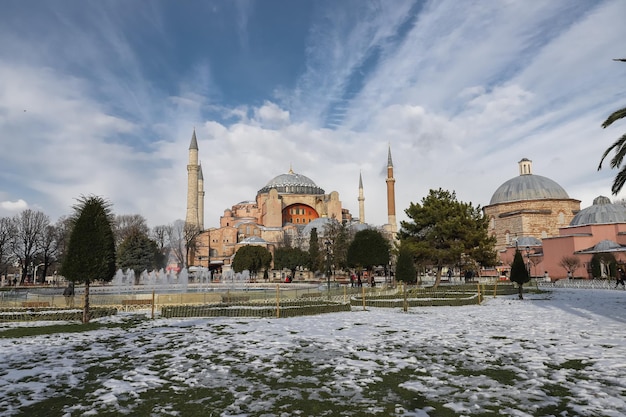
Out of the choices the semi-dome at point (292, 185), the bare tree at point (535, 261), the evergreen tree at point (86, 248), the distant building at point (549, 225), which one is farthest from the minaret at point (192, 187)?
the evergreen tree at point (86, 248)

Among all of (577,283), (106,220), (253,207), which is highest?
(253,207)

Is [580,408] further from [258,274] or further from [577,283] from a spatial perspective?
[258,274]

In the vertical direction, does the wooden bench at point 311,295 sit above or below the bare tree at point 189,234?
below

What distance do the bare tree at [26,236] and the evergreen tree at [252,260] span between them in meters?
20.8

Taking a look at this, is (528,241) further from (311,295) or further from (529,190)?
(311,295)

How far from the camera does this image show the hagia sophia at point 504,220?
35688mm

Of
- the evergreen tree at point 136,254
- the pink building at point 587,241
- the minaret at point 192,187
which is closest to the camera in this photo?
the pink building at point 587,241

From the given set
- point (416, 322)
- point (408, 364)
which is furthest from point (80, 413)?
point (416, 322)

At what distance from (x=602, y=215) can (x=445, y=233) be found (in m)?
22.4

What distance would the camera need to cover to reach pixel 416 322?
10828mm

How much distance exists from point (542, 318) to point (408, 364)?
22.7 ft

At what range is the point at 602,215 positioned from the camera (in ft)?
121

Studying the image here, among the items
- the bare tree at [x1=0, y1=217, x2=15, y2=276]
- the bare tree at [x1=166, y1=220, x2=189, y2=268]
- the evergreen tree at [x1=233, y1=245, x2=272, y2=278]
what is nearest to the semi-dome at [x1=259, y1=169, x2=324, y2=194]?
the bare tree at [x1=166, y1=220, x2=189, y2=268]

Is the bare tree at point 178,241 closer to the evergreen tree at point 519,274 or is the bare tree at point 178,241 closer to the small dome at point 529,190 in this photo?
the small dome at point 529,190
